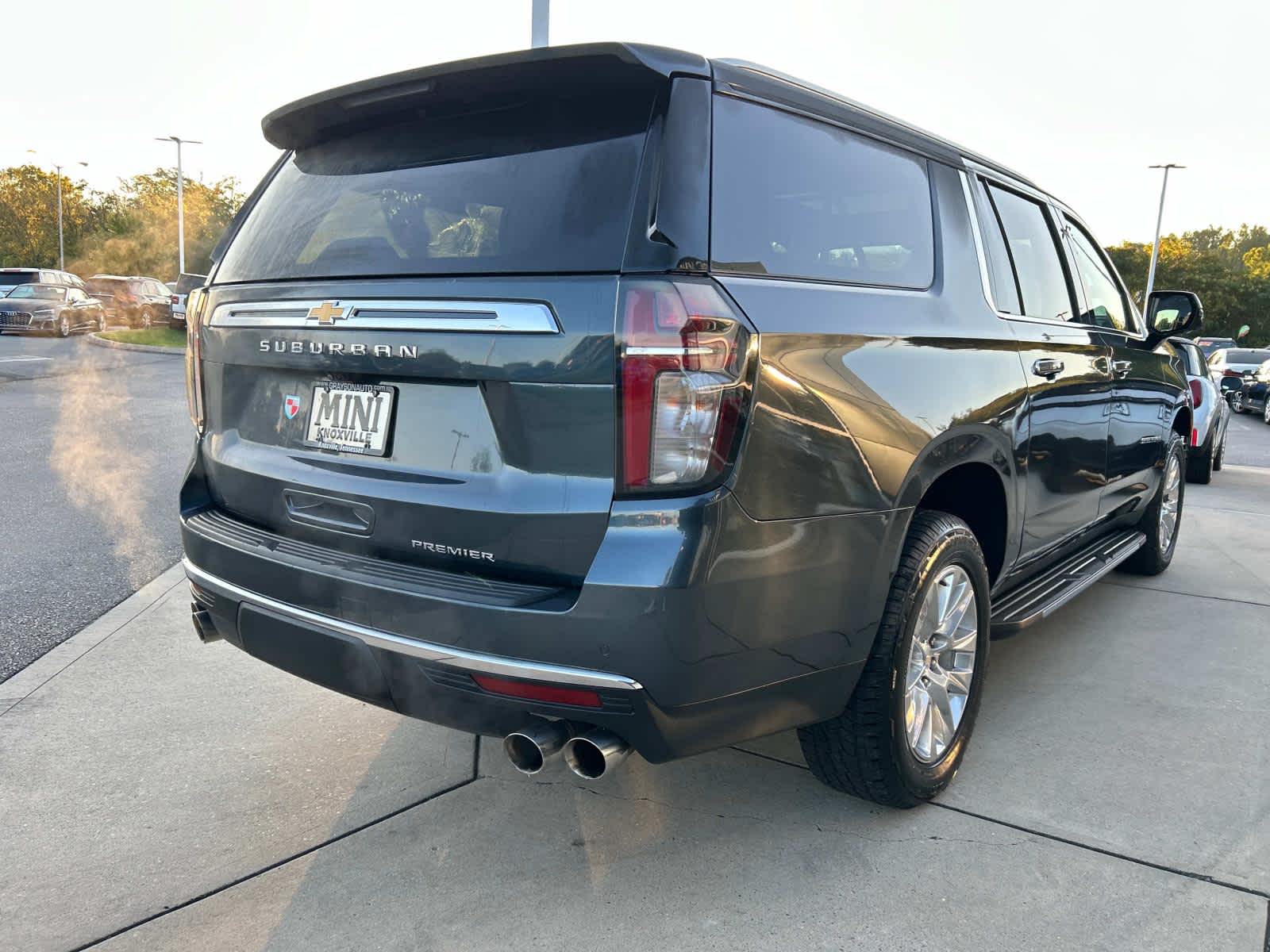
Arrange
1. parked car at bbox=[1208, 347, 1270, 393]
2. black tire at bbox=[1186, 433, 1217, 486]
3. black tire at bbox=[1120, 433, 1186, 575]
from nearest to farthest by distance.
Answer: black tire at bbox=[1120, 433, 1186, 575]
black tire at bbox=[1186, 433, 1217, 486]
parked car at bbox=[1208, 347, 1270, 393]

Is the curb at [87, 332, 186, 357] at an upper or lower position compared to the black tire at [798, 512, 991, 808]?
lower

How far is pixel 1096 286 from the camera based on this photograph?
14.5 ft

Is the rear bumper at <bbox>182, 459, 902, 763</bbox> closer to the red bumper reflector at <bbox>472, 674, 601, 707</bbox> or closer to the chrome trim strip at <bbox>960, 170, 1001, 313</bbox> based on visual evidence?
the red bumper reflector at <bbox>472, 674, 601, 707</bbox>

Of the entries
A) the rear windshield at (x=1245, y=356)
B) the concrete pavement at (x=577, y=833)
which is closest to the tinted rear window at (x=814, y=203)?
the concrete pavement at (x=577, y=833)

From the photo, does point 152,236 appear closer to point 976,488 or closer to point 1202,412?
point 1202,412

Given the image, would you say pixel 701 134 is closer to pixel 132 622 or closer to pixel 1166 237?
pixel 132 622

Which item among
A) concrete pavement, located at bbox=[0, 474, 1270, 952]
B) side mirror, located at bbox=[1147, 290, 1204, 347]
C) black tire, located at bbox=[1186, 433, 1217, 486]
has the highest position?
side mirror, located at bbox=[1147, 290, 1204, 347]

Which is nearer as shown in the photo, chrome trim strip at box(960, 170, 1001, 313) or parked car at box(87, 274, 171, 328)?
chrome trim strip at box(960, 170, 1001, 313)

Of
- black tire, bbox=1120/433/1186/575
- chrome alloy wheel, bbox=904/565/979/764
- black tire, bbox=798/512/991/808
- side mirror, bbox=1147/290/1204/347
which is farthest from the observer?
black tire, bbox=1120/433/1186/575

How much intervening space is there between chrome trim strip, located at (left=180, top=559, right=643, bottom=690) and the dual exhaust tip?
0.18m

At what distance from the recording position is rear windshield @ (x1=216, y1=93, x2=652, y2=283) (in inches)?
83.9

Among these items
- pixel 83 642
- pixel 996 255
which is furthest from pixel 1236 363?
pixel 83 642

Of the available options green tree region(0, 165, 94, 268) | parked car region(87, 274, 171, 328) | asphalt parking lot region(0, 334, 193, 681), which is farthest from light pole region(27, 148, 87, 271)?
asphalt parking lot region(0, 334, 193, 681)

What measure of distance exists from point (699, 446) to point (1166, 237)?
90.3 meters
